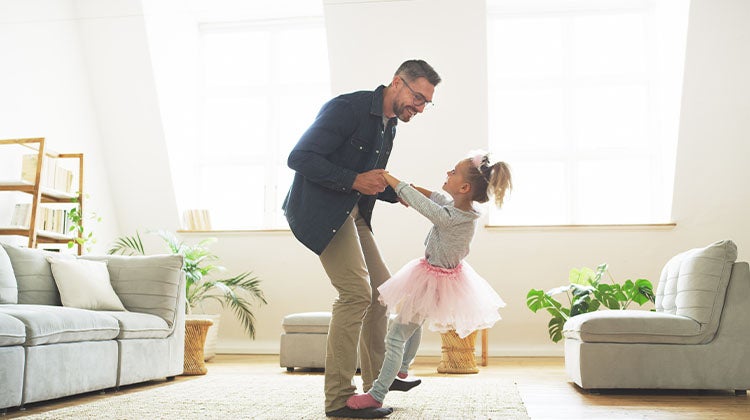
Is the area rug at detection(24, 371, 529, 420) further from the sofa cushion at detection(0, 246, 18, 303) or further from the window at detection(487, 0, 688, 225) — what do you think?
the window at detection(487, 0, 688, 225)

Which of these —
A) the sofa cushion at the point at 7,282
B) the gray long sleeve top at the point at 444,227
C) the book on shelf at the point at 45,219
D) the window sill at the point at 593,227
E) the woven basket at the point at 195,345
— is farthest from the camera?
the window sill at the point at 593,227

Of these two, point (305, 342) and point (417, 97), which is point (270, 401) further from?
point (305, 342)

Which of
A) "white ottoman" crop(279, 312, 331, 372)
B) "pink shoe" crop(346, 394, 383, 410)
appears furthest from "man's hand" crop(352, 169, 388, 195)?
"white ottoman" crop(279, 312, 331, 372)

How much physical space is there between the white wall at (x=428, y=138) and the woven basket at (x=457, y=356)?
113 cm

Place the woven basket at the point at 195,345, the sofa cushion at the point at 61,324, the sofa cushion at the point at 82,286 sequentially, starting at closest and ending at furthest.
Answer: the sofa cushion at the point at 61,324 → the sofa cushion at the point at 82,286 → the woven basket at the point at 195,345

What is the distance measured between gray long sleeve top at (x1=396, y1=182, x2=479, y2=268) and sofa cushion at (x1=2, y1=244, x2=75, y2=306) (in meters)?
2.11

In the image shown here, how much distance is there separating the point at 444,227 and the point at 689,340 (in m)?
1.57

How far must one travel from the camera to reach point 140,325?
12.9 feet

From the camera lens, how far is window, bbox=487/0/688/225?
6.36 m

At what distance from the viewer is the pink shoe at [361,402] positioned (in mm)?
2664

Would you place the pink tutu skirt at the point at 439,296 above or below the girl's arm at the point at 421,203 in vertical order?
below

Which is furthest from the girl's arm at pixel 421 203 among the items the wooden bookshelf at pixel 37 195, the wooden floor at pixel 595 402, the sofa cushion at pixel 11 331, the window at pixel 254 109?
the window at pixel 254 109

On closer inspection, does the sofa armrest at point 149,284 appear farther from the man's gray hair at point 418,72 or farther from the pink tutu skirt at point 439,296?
the man's gray hair at point 418,72

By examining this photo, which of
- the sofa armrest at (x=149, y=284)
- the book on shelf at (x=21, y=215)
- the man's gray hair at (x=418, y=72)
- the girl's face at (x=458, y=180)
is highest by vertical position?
the man's gray hair at (x=418, y=72)
